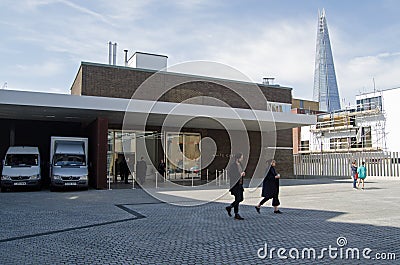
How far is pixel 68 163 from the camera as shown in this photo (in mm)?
19000

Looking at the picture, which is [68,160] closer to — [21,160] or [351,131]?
[21,160]

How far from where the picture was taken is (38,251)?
6.98 metres

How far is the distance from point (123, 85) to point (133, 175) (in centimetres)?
591

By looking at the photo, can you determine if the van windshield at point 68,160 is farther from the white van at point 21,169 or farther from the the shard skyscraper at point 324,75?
the the shard skyscraper at point 324,75

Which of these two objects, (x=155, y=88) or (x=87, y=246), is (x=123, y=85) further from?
(x=87, y=246)

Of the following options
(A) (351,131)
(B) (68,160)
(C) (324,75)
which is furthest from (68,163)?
(C) (324,75)

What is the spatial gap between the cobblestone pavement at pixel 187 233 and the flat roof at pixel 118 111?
501 cm

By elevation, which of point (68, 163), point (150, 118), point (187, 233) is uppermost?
point (150, 118)

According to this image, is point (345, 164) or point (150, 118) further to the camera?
point (345, 164)

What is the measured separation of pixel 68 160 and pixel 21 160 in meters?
2.11

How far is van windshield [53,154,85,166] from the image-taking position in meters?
18.9

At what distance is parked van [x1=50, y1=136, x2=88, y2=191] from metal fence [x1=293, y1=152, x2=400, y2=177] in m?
20.5

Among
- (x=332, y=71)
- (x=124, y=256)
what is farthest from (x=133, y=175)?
(x=332, y=71)

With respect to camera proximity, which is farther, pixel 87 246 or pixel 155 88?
pixel 155 88
